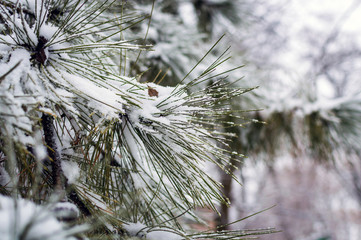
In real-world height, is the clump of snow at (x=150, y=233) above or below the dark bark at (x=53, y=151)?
below

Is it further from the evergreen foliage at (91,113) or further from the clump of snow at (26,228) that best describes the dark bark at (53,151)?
the clump of snow at (26,228)

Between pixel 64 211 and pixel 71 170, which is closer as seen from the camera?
pixel 64 211

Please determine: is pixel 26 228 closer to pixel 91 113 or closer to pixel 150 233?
pixel 91 113

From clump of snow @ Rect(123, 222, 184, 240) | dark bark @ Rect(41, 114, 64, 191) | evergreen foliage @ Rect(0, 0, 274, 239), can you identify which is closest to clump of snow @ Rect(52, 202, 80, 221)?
evergreen foliage @ Rect(0, 0, 274, 239)

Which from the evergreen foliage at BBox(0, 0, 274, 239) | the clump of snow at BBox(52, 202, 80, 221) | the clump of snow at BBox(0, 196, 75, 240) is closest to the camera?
the clump of snow at BBox(0, 196, 75, 240)

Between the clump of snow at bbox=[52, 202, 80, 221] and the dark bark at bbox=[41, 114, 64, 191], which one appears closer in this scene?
the clump of snow at bbox=[52, 202, 80, 221]

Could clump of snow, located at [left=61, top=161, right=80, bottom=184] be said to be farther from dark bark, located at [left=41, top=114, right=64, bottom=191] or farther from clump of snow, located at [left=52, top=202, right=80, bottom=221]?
clump of snow, located at [left=52, top=202, right=80, bottom=221]

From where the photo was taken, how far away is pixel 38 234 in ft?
1.03

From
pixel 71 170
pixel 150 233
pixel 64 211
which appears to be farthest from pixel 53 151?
pixel 150 233

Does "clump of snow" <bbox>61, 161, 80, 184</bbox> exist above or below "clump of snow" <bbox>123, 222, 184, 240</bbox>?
above

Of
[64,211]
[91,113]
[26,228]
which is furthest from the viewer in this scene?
[91,113]

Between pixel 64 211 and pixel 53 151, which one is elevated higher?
pixel 53 151

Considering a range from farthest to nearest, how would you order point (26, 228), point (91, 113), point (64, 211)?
point (91, 113) → point (64, 211) → point (26, 228)

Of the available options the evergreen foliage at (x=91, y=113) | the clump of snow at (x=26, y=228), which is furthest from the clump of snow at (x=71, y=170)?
the clump of snow at (x=26, y=228)
